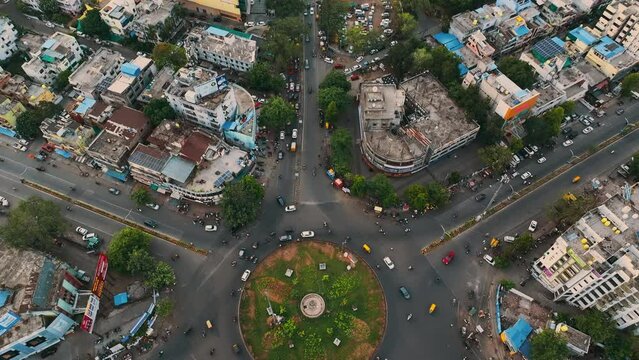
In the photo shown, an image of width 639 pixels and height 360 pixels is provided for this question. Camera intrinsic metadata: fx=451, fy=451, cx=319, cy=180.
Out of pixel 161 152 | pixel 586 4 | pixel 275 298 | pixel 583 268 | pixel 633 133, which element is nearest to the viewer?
pixel 583 268

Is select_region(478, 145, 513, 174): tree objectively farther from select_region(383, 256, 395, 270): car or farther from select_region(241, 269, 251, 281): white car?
select_region(241, 269, 251, 281): white car

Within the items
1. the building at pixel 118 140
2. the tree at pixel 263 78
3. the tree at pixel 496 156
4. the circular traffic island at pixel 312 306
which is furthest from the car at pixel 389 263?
the building at pixel 118 140

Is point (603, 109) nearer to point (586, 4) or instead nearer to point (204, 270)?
point (586, 4)

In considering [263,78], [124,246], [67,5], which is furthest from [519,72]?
[67,5]

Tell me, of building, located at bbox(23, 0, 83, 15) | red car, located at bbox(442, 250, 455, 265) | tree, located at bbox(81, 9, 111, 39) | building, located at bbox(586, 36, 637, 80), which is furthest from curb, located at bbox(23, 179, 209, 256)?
building, located at bbox(586, 36, 637, 80)

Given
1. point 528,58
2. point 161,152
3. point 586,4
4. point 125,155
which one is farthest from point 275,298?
point 586,4

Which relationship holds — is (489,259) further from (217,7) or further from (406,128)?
(217,7)
